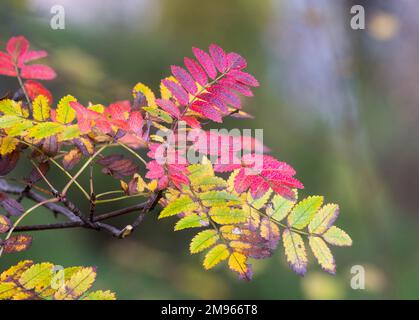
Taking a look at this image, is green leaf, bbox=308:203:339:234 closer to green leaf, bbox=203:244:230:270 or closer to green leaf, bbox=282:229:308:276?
green leaf, bbox=282:229:308:276

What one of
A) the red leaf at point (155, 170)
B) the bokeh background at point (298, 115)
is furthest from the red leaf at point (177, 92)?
the bokeh background at point (298, 115)

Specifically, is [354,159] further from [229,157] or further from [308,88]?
A: [229,157]

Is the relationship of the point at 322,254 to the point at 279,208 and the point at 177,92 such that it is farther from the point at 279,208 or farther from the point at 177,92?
the point at 177,92

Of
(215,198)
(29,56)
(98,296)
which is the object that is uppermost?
(29,56)

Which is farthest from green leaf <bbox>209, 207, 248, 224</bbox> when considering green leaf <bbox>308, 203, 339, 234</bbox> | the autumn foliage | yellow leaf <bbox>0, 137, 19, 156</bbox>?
yellow leaf <bbox>0, 137, 19, 156</bbox>

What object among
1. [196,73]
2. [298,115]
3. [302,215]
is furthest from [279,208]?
[298,115]

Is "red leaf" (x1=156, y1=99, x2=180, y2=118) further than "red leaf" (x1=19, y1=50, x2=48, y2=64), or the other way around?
"red leaf" (x1=19, y1=50, x2=48, y2=64)

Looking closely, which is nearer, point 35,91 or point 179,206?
point 179,206
